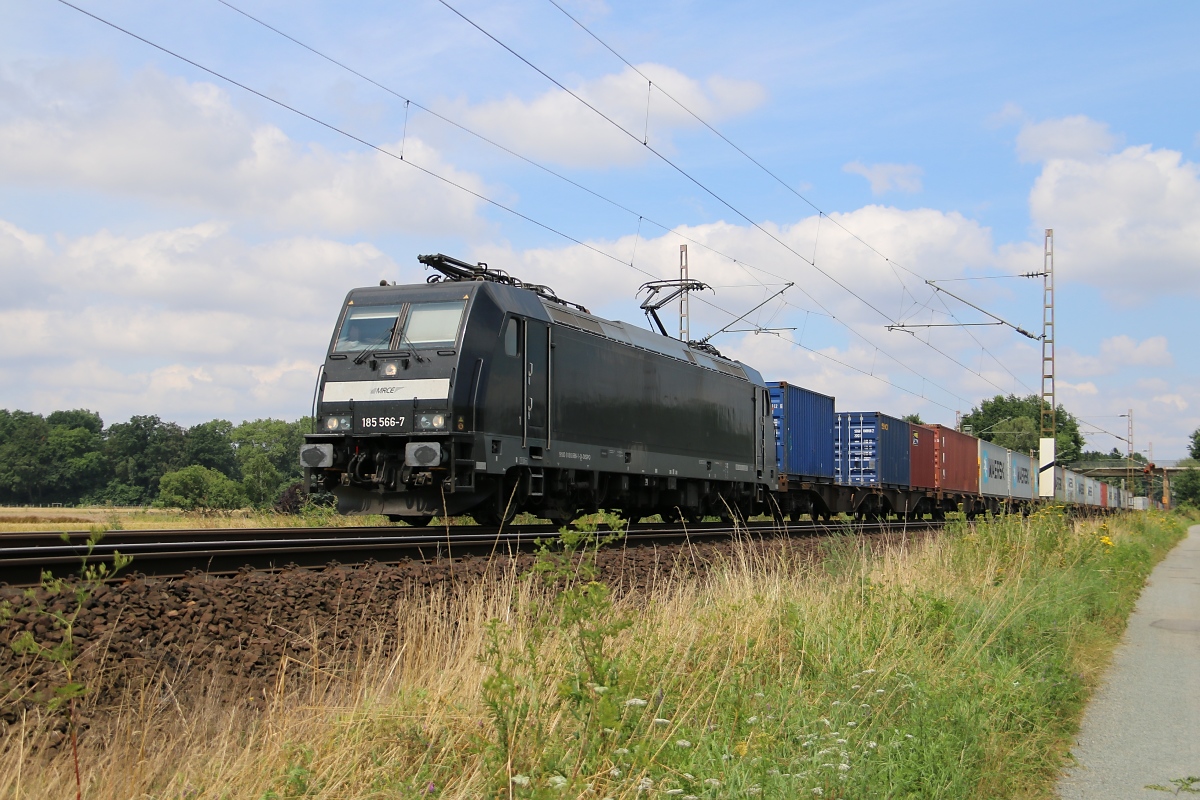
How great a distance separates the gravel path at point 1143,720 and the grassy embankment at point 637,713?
6.8 inches

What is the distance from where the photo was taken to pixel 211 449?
359 ft

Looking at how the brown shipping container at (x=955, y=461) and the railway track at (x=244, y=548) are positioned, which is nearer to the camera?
the railway track at (x=244, y=548)

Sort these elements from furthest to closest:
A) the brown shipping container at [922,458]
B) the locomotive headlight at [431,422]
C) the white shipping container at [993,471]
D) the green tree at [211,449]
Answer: the green tree at [211,449], the white shipping container at [993,471], the brown shipping container at [922,458], the locomotive headlight at [431,422]

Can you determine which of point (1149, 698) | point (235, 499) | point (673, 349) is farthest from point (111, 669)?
point (235, 499)

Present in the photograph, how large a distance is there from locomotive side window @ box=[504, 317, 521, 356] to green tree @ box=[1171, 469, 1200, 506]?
125 metres

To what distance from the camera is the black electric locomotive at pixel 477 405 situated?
13273 millimetres

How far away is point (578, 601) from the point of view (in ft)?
14.8

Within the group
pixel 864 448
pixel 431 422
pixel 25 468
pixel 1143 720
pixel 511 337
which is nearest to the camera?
pixel 1143 720

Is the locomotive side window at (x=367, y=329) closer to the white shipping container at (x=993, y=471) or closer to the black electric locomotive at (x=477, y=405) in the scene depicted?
the black electric locomotive at (x=477, y=405)

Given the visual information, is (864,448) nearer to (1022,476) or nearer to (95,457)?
(1022,476)

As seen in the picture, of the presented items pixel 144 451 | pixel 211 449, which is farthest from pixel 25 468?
pixel 211 449

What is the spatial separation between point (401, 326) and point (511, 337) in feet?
4.87

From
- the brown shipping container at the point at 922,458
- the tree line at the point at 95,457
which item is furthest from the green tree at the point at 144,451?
the brown shipping container at the point at 922,458

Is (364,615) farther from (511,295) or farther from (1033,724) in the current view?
(511,295)
